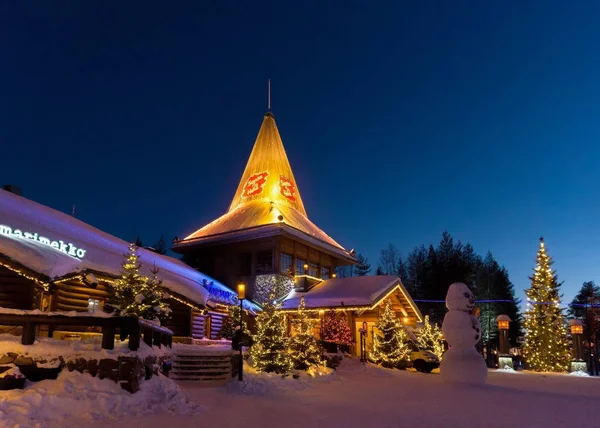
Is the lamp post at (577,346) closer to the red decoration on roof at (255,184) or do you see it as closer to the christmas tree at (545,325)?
the christmas tree at (545,325)

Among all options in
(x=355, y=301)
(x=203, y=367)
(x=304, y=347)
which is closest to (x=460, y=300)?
(x=304, y=347)

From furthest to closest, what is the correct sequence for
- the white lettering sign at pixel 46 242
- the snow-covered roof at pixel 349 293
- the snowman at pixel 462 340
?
the snow-covered roof at pixel 349 293 < the white lettering sign at pixel 46 242 < the snowman at pixel 462 340

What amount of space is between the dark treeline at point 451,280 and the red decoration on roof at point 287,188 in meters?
17.1

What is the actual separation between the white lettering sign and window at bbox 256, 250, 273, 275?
1291 centimetres

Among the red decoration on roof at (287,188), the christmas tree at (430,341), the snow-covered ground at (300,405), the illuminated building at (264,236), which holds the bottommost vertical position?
the snow-covered ground at (300,405)

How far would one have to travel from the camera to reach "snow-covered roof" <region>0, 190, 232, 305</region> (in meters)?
15.7

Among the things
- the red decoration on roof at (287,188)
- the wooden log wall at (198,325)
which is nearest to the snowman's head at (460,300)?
the wooden log wall at (198,325)

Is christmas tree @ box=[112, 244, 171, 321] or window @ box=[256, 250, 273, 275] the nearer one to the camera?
christmas tree @ box=[112, 244, 171, 321]

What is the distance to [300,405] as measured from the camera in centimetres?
1154

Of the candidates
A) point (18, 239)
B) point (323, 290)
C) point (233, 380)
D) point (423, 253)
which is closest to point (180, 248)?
point (323, 290)

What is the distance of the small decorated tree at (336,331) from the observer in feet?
79.0

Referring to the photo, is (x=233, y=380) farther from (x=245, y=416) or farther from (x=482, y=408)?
(x=482, y=408)

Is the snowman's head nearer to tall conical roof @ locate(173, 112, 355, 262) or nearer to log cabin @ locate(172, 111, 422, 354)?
log cabin @ locate(172, 111, 422, 354)

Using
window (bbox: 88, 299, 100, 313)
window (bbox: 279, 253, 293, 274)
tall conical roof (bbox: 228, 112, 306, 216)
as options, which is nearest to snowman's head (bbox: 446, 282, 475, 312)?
window (bbox: 279, 253, 293, 274)
